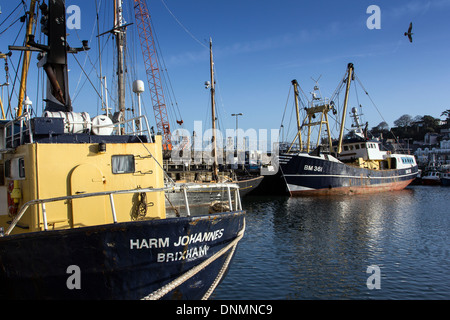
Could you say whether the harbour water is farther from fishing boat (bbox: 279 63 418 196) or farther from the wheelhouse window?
fishing boat (bbox: 279 63 418 196)

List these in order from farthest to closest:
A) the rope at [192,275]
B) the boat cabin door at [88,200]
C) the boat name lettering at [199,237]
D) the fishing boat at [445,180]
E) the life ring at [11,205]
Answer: the fishing boat at [445,180]
the life ring at [11,205]
the boat cabin door at [88,200]
the boat name lettering at [199,237]
the rope at [192,275]

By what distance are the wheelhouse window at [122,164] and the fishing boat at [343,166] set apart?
3307 cm

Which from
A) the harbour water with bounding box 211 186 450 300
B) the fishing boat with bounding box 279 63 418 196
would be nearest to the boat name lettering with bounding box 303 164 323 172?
the fishing boat with bounding box 279 63 418 196

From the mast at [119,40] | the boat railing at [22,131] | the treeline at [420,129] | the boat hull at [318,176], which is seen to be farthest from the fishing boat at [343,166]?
the treeline at [420,129]

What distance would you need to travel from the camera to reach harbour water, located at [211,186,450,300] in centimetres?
1211

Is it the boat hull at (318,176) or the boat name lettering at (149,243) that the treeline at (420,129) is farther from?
the boat name lettering at (149,243)

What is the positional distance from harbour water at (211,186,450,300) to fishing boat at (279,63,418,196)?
13.3m

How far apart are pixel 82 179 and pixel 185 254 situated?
324cm

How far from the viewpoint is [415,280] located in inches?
506

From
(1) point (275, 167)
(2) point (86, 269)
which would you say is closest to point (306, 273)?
(2) point (86, 269)

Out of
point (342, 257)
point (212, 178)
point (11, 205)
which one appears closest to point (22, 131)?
point (11, 205)

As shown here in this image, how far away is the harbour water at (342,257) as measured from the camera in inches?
477

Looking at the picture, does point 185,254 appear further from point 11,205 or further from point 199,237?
point 11,205
